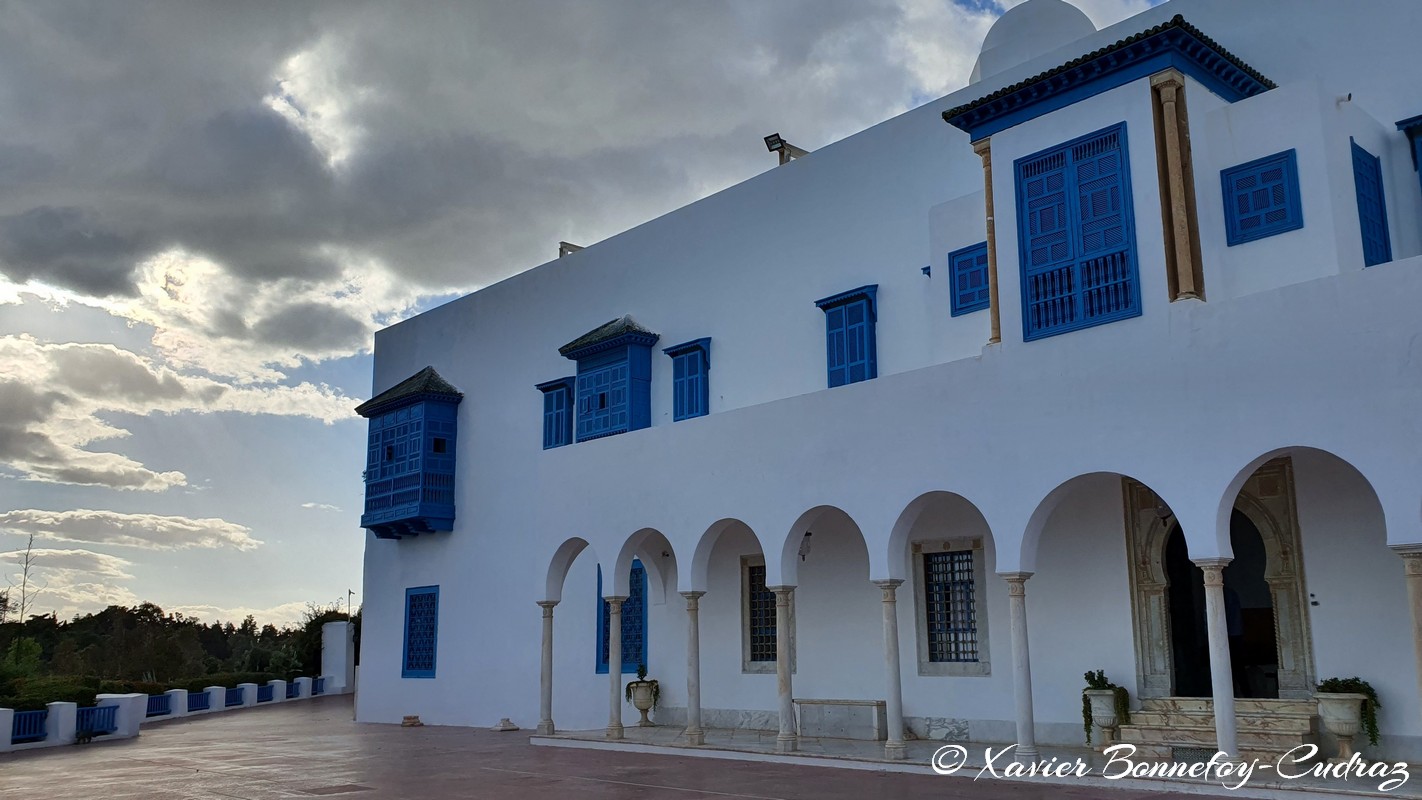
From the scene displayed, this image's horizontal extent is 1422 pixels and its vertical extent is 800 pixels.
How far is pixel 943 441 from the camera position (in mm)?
11070

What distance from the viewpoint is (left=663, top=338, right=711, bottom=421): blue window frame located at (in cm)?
1652

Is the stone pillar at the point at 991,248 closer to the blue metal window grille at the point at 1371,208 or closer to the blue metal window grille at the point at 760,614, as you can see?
the blue metal window grille at the point at 1371,208

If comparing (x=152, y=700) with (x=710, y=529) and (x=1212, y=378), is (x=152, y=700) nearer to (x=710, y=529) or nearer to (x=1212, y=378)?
(x=710, y=529)

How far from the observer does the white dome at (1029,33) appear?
13.5 m

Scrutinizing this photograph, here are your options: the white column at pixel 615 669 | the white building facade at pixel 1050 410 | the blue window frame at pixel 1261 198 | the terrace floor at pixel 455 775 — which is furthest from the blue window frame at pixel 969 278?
the white column at pixel 615 669

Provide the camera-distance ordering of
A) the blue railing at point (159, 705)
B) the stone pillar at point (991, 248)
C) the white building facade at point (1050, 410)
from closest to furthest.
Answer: the white building facade at point (1050, 410), the stone pillar at point (991, 248), the blue railing at point (159, 705)

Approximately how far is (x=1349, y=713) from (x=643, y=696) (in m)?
9.24

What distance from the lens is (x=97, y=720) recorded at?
18703mm

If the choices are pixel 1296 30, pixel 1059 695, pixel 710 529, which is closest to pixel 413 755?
pixel 710 529

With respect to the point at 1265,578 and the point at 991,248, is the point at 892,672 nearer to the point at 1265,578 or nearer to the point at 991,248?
the point at 1265,578

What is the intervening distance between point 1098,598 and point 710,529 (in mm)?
4381

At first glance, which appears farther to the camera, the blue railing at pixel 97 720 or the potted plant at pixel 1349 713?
the blue railing at pixel 97 720

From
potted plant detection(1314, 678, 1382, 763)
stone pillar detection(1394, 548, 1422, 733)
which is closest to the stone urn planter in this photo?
potted plant detection(1314, 678, 1382, 763)

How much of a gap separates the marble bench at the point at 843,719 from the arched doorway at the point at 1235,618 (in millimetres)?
3392
